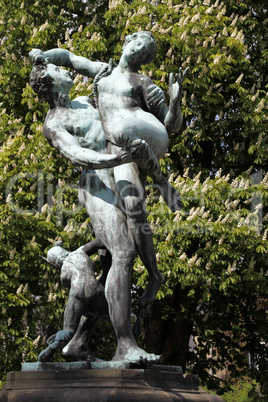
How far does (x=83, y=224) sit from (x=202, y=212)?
191 centimetres

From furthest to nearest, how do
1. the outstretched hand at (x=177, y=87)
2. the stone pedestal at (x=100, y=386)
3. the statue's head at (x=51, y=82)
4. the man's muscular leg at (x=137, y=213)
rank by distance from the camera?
1. the statue's head at (x=51, y=82)
2. the outstretched hand at (x=177, y=87)
3. the man's muscular leg at (x=137, y=213)
4. the stone pedestal at (x=100, y=386)

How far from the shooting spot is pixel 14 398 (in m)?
4.51

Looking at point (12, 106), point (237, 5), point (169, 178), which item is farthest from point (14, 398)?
point (237, 5)

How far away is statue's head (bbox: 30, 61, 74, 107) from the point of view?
5348 millimetres

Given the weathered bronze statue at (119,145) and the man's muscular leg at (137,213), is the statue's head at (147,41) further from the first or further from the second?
the man's muscular leg at (137,213)

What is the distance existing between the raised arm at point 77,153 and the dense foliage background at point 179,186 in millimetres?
5456

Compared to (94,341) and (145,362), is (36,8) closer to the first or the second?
(94,341)

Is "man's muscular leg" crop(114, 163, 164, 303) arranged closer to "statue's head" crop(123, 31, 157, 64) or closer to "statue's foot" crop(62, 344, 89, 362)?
"statue's foot" crop(62, 344, 89, 362)

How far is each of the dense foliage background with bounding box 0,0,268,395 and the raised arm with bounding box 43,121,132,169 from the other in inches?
215

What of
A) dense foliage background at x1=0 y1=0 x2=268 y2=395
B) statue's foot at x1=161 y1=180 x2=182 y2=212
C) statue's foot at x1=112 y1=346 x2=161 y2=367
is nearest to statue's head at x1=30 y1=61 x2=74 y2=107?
statue's foot at x1=161 y1=180 x2=182 y2=212

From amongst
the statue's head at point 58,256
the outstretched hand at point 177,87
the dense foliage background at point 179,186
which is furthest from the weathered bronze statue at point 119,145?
the dense foliage background at point 179,186

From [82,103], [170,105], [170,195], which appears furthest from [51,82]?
[170,195]

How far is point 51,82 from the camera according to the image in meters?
5.35

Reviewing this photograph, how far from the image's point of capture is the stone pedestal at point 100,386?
4203 millimetres
